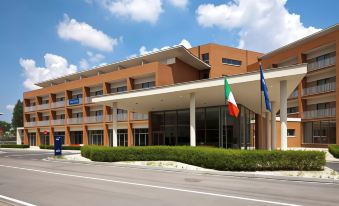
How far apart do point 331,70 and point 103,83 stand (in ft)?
102

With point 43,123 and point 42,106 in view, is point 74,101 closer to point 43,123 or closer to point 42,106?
point 43,123

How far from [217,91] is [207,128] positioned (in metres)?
8.76

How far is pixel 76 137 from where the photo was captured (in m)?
56.8

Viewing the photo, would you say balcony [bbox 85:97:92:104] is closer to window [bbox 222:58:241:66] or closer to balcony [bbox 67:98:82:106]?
balcony [bbox 67:98:82:106]

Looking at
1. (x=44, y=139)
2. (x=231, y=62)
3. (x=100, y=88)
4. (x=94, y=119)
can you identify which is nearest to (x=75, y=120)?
(x=94, y=119)

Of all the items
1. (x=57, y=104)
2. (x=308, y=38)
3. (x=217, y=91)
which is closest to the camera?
(x=217, y=91)

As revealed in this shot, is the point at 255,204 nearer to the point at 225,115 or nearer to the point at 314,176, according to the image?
the point at 314,176

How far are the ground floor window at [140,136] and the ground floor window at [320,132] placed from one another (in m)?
22.1

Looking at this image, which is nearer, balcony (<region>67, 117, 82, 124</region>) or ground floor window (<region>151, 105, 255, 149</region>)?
ground floor window (<region>151, 105, 255, 149</region>)

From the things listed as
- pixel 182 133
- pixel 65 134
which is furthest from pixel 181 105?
pixel 65 134

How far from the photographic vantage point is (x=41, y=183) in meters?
13.8

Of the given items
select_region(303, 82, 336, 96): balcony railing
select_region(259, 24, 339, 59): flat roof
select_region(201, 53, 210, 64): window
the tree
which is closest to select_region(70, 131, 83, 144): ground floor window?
select_region(201, 53, 210, 64): window

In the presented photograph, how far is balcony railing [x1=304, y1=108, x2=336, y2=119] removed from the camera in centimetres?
4164

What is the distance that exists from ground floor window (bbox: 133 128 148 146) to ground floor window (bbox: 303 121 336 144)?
22.1 metres
